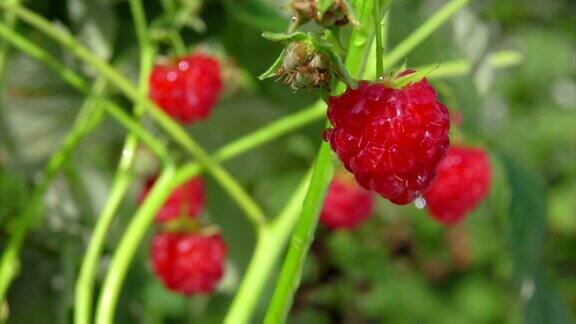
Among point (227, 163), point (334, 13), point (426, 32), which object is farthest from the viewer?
point (227, 163)

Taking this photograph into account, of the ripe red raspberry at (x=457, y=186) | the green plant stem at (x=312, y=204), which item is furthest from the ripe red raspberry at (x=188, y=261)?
the green plant stem at (x=312, y=204)

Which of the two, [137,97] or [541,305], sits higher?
[137,97]

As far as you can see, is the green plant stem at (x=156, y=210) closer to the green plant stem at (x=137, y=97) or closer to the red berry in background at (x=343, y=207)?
the green plant stem at (x=137, y=97)

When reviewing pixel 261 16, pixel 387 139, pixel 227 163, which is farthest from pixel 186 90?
pixel 387 139

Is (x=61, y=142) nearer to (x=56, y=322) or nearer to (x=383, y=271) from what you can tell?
(x=56, y=322)

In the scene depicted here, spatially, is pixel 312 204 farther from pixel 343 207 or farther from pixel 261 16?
pixel 343 207

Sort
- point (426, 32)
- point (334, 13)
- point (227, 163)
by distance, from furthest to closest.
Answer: point (227, 163)
point (426, 32)
point (334, 13)

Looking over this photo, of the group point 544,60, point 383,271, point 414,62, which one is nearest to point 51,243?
point 414,62

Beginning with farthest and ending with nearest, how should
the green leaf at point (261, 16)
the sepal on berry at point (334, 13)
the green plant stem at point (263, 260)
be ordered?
the green leaf at point (261, 16)
the green plant stem at point (263, 260)
the sepal on berry at point (334, 13)
